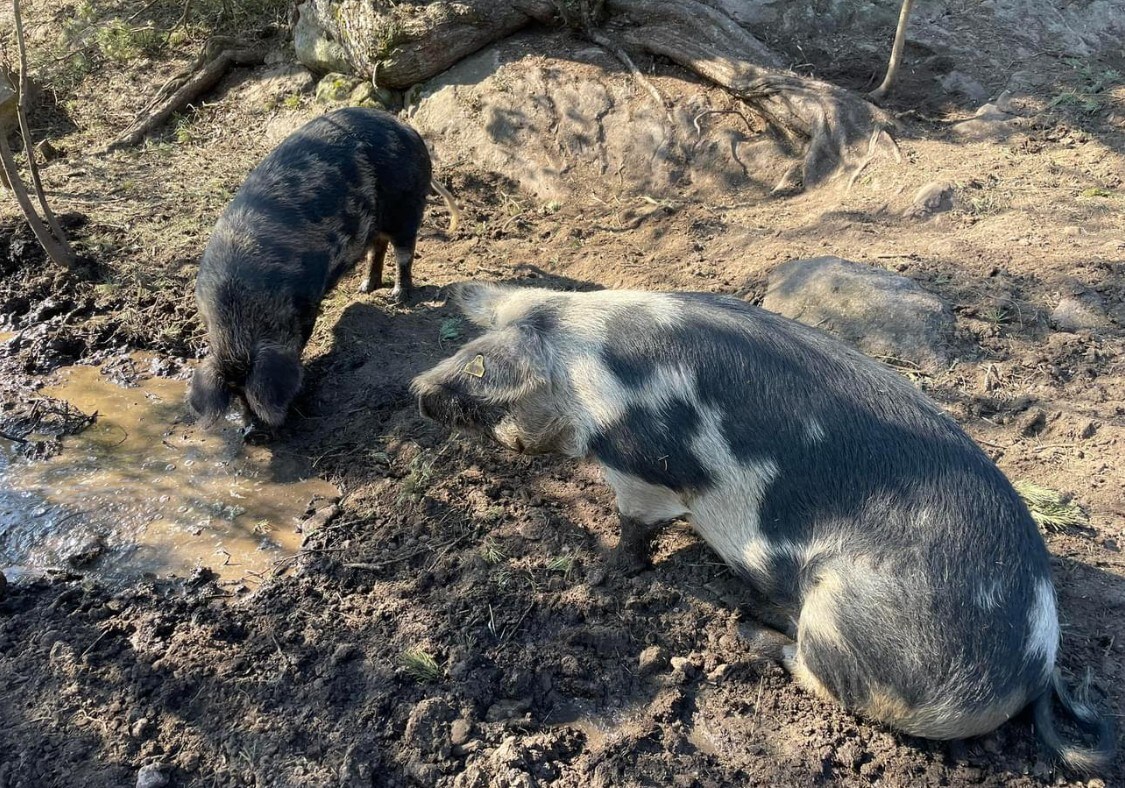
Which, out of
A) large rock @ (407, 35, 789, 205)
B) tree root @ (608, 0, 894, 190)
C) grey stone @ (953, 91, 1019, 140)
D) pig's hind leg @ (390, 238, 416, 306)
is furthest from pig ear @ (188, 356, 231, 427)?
grey stone @ (953, 91, 1019, 140)

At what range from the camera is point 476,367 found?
329 cm

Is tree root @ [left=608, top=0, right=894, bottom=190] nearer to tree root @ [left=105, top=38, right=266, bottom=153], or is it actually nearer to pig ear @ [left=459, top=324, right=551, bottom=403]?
pig ear @ [left=459, top=324, right=551, bottom=403]

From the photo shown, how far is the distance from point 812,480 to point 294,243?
3586 mm

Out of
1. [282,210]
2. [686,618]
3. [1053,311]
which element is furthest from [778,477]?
[282,210]

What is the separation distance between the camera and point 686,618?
3408mm

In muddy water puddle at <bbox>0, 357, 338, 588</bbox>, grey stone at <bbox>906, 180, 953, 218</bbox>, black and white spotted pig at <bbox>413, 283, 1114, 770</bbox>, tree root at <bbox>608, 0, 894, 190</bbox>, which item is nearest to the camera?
black and white spotted pig at <bbox>413, 283, 1114, 770</bbox>

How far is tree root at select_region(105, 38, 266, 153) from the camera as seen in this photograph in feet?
26.8

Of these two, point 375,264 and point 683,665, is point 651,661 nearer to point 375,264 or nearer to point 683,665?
point 683,665

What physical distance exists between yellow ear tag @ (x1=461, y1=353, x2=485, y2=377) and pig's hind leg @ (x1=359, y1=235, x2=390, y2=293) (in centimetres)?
289

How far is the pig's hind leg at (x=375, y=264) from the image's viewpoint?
19.5 feet

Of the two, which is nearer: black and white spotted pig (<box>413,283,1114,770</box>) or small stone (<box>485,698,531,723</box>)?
black and white spotted pig (<box>413,283,1114,770</box>)

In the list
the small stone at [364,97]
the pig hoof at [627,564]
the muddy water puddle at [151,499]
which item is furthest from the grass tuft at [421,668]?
the small stone at [364,97]

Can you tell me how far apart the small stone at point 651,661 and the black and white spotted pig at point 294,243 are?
96.2 inches

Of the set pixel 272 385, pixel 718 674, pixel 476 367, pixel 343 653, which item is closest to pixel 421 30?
pixel 272 385
